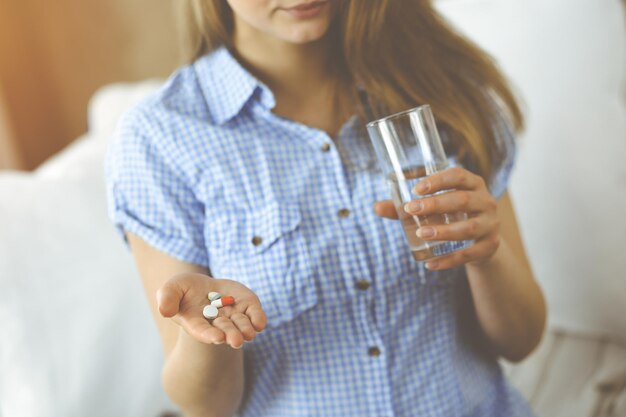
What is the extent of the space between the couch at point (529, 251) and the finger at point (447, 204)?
0.56 meters

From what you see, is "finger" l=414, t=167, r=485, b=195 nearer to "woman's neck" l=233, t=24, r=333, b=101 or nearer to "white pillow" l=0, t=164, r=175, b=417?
"woman's neck" l=233, t=24, r=333, b=101

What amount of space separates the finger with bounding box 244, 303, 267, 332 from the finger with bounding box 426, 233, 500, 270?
0.23 metres

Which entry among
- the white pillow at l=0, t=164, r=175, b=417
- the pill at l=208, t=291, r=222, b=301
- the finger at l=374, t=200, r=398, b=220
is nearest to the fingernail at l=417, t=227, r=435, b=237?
the finger at l=374, t=200, r=398, b=220

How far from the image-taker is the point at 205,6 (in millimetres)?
1133

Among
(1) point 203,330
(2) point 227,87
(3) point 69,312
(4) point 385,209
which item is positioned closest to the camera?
(1) point 203,330

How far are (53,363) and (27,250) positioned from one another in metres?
0.19

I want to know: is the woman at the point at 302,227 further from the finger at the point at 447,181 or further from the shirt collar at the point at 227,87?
→ the finger at the point at 447,181

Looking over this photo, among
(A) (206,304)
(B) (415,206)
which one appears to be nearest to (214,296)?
(A) (206,304)

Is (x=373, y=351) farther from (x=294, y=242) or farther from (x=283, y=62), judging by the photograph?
(x=283, y=62)

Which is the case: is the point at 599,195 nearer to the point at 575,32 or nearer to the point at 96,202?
the point at 575,32

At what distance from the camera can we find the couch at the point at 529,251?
131 cm

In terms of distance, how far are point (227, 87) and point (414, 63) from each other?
0.29 metres

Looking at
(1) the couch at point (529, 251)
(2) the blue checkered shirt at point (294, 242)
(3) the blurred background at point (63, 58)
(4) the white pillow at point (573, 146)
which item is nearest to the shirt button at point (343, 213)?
(2) the blue checkered shirt at point (294, 242)

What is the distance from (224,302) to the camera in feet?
2.61
